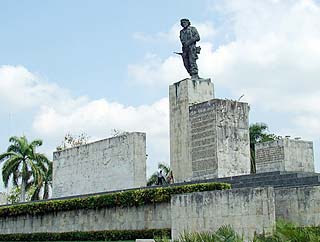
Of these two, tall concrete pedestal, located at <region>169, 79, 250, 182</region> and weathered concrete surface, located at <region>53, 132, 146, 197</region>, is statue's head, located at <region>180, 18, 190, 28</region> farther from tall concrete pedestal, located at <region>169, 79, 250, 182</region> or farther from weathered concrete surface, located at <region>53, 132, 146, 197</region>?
weathered concrete surface, located at <region>53, 132, 146, 197</region>

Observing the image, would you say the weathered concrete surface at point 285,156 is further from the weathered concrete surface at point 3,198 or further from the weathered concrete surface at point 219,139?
the weathered concrete surface at point 3,198

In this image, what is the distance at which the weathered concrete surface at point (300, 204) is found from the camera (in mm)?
11773

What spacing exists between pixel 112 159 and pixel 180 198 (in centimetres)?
930

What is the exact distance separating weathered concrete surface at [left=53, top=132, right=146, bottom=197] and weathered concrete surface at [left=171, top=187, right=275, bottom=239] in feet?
26.2

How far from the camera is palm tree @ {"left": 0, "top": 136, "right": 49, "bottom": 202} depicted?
107ft

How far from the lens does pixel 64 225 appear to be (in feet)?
59.8

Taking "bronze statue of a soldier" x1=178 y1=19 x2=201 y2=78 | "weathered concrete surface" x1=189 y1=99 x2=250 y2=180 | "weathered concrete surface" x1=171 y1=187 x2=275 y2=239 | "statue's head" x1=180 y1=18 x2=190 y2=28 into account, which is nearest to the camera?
"weathered concrete surface" x1=171 y1=187 x2=275 y2=239

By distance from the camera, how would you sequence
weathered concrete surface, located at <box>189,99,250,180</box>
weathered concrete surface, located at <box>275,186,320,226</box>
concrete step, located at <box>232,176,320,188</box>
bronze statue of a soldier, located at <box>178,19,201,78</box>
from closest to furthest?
weathered concrete surface, located at <box>275,186,320,226</box>
concrete step, located at <box>232,176,320,188</box>
weathered concrete surface, located at <box>189,99,250,180</box>
bronze statue of a soldier, located at <box>178,19,201,78</box>

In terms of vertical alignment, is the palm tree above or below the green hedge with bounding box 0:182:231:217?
above

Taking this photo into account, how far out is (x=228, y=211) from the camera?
1148 cm

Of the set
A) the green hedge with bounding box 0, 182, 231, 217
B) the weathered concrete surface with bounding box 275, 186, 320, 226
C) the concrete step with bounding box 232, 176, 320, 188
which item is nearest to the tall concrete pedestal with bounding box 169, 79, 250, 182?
the green hedge with bounding box 0, 182, 231, 217

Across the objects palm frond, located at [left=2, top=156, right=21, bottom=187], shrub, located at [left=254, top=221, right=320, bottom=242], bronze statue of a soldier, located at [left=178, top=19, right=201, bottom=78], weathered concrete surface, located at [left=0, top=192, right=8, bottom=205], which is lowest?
shrub, located at [left=254, top=221, right=320, bottom=242]

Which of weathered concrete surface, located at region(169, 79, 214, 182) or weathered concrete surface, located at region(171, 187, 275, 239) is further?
weathered concrete surface, located at region(169, 79, 214, 182)

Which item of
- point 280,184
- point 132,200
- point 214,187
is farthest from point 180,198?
point 132,200
